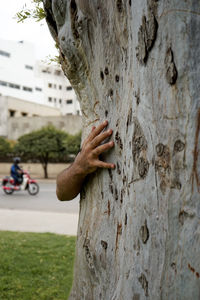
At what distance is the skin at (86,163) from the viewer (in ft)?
6.04

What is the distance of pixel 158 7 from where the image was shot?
1302 millimetres

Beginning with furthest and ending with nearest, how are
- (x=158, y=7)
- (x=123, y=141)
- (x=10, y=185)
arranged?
(x=10, y=185) < (x=123, y=141) < (x=158, y=7)

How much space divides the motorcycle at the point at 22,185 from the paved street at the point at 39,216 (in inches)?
54.9

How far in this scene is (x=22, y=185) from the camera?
1442 cm

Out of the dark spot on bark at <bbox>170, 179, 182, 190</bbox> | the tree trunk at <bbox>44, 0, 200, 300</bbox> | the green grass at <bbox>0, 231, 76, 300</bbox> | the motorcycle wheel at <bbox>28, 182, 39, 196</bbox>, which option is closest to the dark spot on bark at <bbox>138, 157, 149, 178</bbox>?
the tree trunk at <bbox>44, 0, 200, 300</bbox>

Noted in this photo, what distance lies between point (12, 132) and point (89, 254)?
38.9 meters

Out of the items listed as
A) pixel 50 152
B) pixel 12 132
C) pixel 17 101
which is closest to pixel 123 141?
pixel 50 152

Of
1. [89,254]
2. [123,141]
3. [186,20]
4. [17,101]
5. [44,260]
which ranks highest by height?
[17,101]

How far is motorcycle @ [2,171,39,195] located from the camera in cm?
1441

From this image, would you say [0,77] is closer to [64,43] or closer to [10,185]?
[10,185]

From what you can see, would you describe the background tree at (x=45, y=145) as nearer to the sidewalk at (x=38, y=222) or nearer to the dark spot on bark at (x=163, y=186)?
the sidewalk at (x=38, y=222)

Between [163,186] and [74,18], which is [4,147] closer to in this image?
[74,18]

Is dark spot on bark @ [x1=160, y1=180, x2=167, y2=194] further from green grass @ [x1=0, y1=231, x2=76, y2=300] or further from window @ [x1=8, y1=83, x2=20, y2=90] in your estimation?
window @ [x1=8, y1=83, x2=20, y2=90]

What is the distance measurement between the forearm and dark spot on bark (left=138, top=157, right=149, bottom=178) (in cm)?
65
